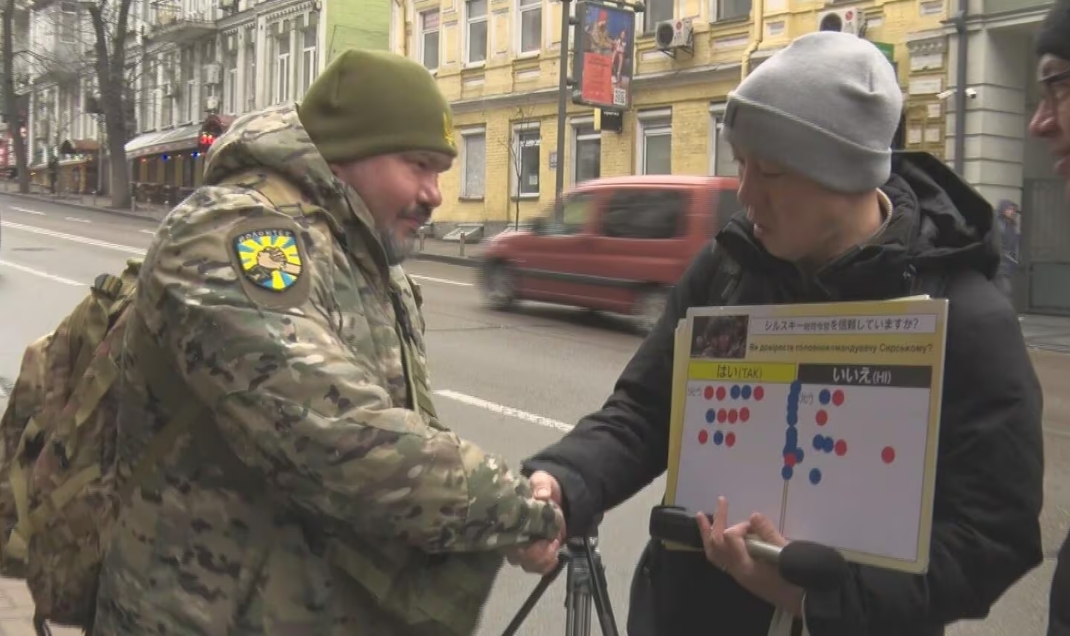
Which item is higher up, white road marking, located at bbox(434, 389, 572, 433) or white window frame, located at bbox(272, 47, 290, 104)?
white window frame, located at bbox(272, 47, 290, 104)

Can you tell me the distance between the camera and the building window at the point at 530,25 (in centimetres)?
2847

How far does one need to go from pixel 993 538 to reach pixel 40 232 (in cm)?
2951

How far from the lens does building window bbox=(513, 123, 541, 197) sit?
28.0m

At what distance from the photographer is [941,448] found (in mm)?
1718

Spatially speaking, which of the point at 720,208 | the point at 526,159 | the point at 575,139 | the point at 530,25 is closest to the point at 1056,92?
the point at 720,208

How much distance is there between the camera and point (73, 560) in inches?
80.5

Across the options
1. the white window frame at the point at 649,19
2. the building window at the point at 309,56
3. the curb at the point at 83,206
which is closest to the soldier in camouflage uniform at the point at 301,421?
the white window frame at the point at 649,19

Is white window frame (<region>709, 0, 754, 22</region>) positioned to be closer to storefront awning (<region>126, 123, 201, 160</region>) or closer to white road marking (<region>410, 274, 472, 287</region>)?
white road marking (<region>410, 274, 472, 287</region>)

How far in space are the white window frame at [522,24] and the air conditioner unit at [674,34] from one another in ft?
15.5

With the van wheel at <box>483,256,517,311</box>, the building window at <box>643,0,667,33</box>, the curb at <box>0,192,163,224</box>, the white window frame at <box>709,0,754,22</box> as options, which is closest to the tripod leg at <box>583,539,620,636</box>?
the van wheel at <box>483,256,517,311</box>

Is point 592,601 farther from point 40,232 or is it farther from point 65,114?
point 65,114

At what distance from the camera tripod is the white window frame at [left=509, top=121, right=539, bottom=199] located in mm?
25803

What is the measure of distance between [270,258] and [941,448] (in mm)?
1044

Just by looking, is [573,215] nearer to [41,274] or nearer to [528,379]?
[528,379]
